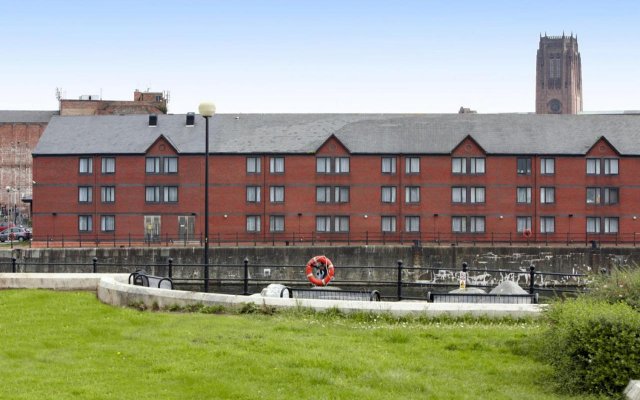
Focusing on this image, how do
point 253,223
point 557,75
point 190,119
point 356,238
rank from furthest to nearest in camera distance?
point 557,75 → point 190,119 → point 253,223 → point 356,238

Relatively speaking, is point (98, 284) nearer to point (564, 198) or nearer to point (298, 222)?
point (298, 222)

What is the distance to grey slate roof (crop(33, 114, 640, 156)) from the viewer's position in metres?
67.9

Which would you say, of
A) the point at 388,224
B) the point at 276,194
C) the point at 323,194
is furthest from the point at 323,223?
the point at 388,224

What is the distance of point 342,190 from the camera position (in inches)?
2648

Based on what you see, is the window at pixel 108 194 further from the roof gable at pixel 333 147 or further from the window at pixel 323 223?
the roof gable at pixel 333 147

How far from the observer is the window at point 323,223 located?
2635 inches

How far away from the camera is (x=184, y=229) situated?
219 ft

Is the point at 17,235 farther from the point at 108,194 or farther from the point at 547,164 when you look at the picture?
the point at 547,164

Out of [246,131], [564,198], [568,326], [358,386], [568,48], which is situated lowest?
[358,386]

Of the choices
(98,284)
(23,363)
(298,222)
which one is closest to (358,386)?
(23,363)

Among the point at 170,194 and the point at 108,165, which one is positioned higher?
the point at 108,165

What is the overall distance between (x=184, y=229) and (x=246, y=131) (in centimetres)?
876

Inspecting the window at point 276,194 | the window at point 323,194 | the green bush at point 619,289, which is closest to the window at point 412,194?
the window at point 323,194

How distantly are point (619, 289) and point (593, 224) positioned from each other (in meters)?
53.1
